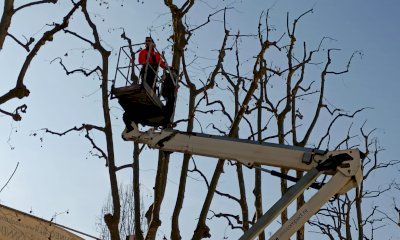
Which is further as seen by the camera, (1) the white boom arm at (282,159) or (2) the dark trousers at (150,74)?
(2) the dark trousers at (150,74)

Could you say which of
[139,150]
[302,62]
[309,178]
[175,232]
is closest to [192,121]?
[139,150]

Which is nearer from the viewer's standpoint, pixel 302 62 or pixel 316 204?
pixel 316 204

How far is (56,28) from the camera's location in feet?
25.0

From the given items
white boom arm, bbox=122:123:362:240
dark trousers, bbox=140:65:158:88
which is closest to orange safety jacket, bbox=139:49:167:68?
dark trousers, bbox=140:65:158:88

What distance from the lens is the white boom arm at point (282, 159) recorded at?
689 cm

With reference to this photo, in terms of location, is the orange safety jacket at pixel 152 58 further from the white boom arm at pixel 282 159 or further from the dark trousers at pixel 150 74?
the white boom arm at pixel 282 159

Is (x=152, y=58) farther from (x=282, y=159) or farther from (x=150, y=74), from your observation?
(x=282, y=159)

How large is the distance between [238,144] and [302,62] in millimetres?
6635

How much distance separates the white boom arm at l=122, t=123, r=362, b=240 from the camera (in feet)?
22.6

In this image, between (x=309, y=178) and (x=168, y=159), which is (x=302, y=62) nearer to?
(x=168, y=159)

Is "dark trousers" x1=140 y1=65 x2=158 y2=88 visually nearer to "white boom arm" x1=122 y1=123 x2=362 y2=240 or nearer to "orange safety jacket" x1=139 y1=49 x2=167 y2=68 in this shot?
"orange safety jacket" x1=139 y1=49 x2=167 y2=68

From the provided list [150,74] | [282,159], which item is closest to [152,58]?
[150,74]

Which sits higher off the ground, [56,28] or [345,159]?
[56,28]

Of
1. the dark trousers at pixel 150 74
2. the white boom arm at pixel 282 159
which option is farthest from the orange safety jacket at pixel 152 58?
the white boom arm at pixel 282 159
